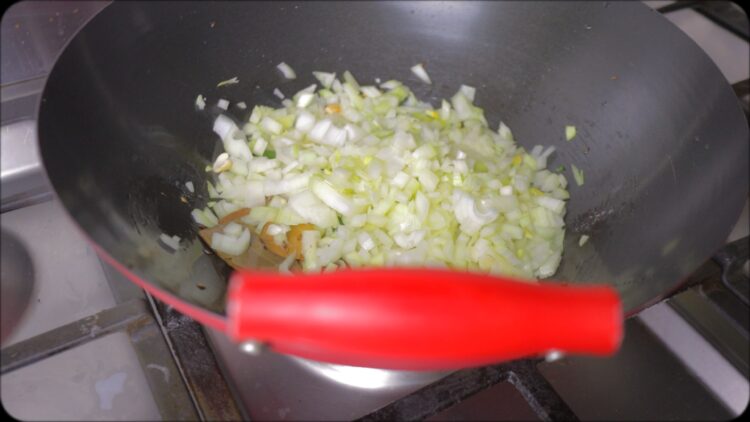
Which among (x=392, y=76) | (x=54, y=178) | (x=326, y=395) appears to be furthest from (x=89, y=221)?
(x=392, y=76)

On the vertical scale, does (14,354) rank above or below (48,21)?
below

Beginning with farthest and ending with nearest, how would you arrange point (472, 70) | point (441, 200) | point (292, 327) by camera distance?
point (472, 70), point (441, 200), point (292, 327)

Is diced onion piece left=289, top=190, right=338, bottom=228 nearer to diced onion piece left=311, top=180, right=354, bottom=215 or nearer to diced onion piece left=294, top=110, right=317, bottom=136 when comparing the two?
diced onion piece left=311, top=180, right=354, bottom=215

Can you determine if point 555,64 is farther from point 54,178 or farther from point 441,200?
point 54,178

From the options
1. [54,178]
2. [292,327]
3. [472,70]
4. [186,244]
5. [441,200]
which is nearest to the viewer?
[292,327]

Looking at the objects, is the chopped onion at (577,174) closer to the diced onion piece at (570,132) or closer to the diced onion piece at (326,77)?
the diced onion piece at (570,132)

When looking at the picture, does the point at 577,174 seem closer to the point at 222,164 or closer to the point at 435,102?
the point at 435,102

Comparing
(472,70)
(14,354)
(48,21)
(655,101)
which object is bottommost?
(14,354)

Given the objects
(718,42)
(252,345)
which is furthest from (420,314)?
(718,42)
